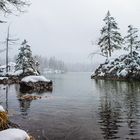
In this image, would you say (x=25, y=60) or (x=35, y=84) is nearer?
(x=35, y=84)

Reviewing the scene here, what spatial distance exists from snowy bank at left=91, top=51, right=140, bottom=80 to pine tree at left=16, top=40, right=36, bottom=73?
591 inches

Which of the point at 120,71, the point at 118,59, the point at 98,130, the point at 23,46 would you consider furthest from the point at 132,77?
the point at 98,130

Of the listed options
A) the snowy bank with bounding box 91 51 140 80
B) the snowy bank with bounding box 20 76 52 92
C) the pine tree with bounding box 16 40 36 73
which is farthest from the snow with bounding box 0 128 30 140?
the pine tree with bounding box 16 40 36 73

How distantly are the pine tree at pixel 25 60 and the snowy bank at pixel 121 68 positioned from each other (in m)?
15.0

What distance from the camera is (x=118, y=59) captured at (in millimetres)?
58531

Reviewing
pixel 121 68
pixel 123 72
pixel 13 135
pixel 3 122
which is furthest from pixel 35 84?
pixel 13 135

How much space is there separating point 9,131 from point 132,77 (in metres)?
44.8

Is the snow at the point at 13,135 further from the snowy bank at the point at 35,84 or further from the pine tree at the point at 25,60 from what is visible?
the pine tree at the point at 25,60

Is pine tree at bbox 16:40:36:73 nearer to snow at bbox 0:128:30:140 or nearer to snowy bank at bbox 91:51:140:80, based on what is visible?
snowy bank at bbox 91:51:140:80

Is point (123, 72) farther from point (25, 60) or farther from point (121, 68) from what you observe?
point (25, 60)

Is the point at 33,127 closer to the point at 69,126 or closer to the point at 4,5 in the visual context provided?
the point at 69,126

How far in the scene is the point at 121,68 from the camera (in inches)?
2141

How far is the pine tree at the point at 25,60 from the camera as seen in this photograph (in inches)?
2359

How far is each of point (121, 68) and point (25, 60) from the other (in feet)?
65.8
